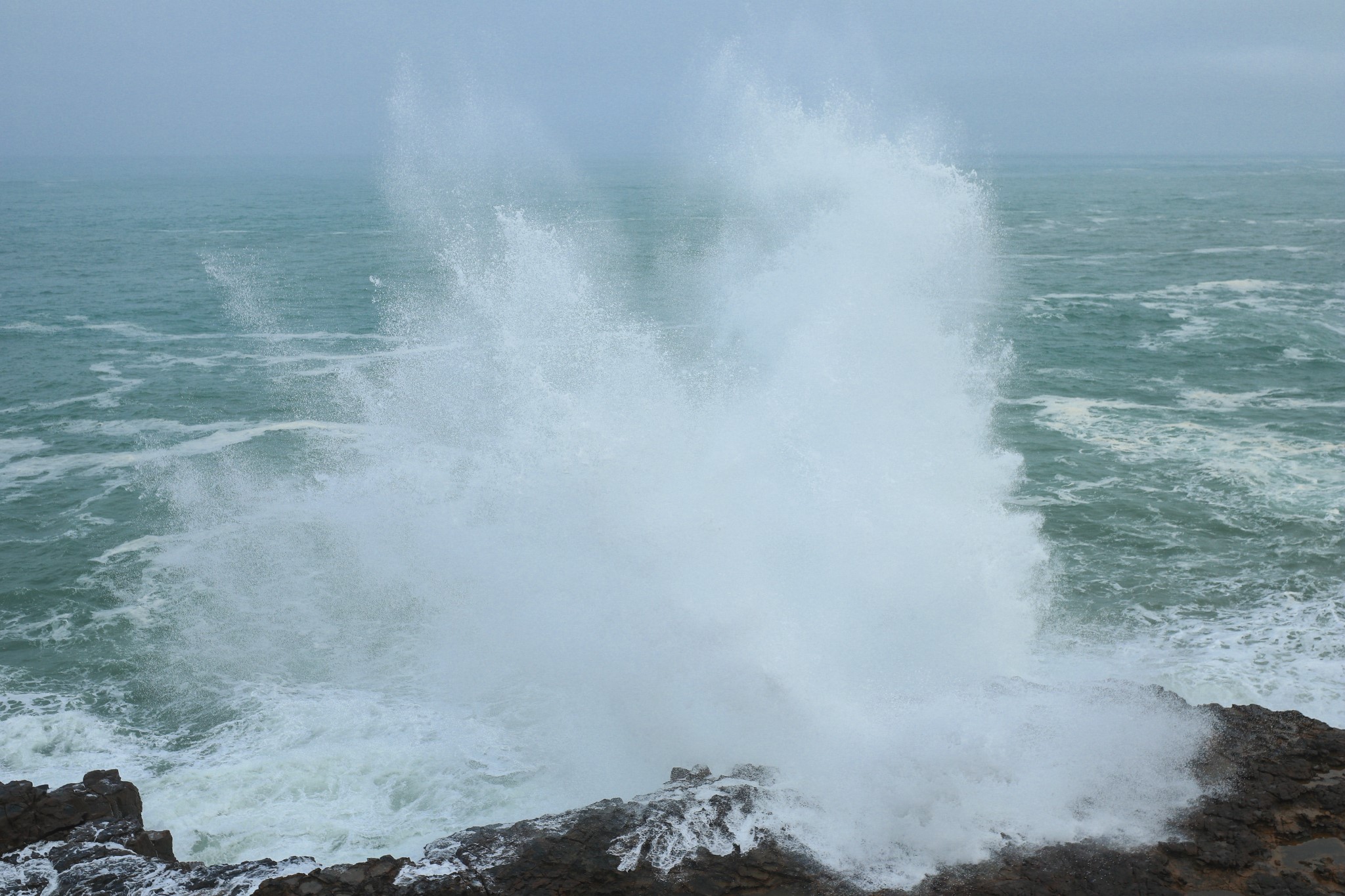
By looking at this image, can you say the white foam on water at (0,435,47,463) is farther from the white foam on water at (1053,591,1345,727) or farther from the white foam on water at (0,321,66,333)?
the white foam on water at (1053,591,1345,727)

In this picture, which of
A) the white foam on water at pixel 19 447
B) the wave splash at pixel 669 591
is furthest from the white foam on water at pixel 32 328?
the wave splash at pixel 669 591

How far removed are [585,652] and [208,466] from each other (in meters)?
11.9

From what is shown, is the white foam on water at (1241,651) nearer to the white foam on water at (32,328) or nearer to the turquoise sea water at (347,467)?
the turquoise sea water at (347,467)

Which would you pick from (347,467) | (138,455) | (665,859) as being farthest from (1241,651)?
(138,455)

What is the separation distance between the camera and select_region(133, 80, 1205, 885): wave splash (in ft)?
33.4

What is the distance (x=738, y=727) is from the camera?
449 inches

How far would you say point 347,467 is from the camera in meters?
20.2

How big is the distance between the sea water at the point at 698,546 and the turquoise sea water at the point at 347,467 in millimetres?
96

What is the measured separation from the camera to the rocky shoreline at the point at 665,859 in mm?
8312

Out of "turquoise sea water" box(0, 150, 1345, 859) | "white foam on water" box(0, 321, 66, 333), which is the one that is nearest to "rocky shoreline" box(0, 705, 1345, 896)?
"turquoise sea water" box(0, 150, 1345, 859)

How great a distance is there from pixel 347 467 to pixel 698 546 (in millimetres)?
9340

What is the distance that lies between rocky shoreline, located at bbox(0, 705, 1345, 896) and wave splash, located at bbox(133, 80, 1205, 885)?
38cm

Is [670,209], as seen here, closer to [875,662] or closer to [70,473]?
[70,473]

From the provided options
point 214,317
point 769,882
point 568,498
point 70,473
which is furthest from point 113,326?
point 769,882
